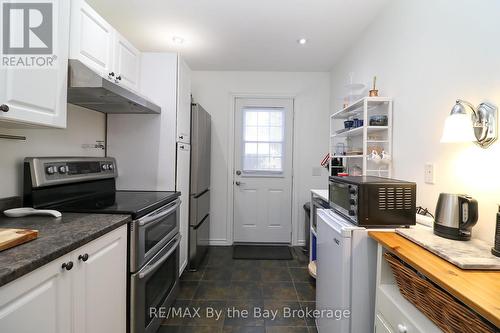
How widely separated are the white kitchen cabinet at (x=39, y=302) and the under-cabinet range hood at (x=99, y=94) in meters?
0.95

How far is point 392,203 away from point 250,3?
1.83m

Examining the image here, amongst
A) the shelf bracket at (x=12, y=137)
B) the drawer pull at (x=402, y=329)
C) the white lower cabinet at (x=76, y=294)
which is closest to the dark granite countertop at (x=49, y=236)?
the white lower cabinet at (x=76, y=294)

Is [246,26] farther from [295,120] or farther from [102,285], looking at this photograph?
[102,285]

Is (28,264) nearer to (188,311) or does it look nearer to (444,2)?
(188,311)

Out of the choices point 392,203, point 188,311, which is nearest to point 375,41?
point 392,203

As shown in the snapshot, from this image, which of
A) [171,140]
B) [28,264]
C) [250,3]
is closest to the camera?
[28,264]

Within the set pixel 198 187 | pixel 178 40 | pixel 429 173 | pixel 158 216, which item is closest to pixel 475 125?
pixel 429 173

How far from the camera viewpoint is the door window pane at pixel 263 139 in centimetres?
342

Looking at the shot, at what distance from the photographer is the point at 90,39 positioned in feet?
4.83

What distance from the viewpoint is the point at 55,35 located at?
4.01ft

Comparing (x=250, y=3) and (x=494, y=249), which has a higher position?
(x=250, y=3)

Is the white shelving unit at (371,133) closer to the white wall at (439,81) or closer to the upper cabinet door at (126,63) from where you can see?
the white wall at (439,81)

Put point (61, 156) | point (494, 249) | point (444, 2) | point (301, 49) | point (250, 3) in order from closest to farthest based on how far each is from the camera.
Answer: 1. point (494, 249)
2. point (444, 2)
3. point (61, 156)
4. point (250, 3)
5. point (301, 49)

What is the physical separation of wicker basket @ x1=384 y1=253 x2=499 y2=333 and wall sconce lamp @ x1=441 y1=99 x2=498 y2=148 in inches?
25.0
